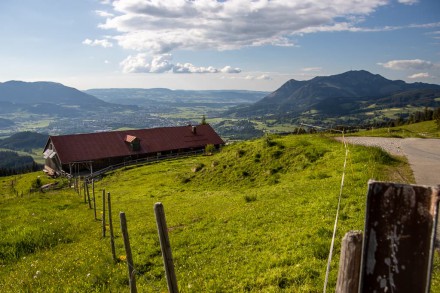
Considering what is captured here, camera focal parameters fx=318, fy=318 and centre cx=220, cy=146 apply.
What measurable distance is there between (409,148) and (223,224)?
2497 cm

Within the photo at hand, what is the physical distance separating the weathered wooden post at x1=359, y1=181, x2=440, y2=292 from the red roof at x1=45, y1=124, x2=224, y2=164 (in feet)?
264

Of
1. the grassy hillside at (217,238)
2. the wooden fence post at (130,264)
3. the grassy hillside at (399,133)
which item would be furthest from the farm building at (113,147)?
the wooden fence post at (130,264)

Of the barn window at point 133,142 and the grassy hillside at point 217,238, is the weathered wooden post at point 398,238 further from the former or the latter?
the barn window at point 133,142

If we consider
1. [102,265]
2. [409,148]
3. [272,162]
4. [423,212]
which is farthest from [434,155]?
[423,212]

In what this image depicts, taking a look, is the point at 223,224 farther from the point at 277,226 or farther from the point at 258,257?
the point at 258,257

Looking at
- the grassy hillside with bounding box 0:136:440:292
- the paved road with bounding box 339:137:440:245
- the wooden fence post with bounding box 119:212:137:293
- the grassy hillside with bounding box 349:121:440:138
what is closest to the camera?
the wooden fence post with bounding box 119:212:137:293

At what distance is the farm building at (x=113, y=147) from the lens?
7631cm

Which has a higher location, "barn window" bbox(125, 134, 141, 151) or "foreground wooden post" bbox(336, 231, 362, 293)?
"foreground wooden post" bbox(336, 231, 362, 293)

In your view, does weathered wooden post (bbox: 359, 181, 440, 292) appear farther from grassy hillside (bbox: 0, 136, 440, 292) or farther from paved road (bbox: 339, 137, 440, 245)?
paved road (bbox: 339, 137, 440, 245)

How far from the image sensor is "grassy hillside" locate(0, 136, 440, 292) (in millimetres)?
10500

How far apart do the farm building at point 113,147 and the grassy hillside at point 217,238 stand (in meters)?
47.3

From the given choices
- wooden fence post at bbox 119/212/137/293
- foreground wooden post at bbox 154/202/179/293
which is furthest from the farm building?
foreground wooden post at bbox 154/202/179/293

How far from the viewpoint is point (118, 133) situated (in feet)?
288

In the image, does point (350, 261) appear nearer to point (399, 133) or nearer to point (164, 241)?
point (164, 241)
